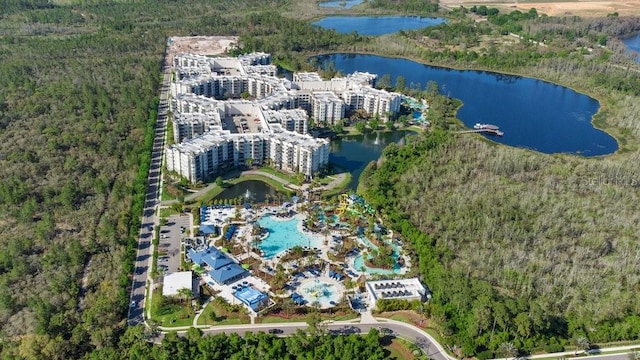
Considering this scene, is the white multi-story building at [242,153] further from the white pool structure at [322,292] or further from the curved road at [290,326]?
the white pool structure at [322,292]

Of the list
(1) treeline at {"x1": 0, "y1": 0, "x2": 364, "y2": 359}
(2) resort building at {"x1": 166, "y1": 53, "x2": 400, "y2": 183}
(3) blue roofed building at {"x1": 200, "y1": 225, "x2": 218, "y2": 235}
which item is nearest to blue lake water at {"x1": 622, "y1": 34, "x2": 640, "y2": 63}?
(1) treeline at {"x1": 0, "y1": 0, "x2": 364, "y2": 359}

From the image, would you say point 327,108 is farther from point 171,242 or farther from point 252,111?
point 171,242

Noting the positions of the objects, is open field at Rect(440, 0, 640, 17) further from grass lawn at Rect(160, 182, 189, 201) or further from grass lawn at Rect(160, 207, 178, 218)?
grass lawn at Rect(160, 207, 178, 218)

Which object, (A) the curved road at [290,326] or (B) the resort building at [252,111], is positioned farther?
(B) the resort building at [252,111]

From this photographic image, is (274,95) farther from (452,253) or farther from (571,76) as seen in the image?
(571,76)

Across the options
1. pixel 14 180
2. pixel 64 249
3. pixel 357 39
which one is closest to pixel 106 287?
pixel 64 249

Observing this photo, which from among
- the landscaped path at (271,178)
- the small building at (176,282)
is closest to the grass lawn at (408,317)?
the small building at (176,282)

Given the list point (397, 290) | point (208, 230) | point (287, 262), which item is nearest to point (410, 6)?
point (208, 230)
